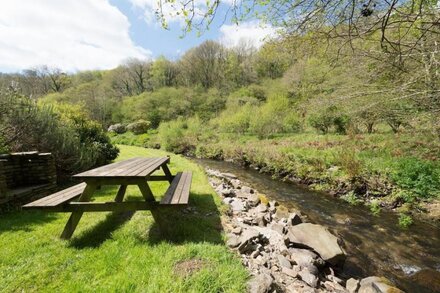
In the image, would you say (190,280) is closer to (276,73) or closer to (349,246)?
(349,246)

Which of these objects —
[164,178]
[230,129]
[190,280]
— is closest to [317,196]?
[164,178]

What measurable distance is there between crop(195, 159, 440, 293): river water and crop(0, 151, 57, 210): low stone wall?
6.52 metres

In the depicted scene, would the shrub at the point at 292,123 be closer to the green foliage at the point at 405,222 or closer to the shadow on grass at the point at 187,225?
the green foliage at the point at 405,222

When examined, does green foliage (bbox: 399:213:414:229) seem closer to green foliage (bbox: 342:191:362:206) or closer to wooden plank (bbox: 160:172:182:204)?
green foliage (bbox: 342:191:362:206)

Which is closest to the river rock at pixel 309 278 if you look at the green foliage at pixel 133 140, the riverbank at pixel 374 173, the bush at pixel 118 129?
the riverbank at pixel 374 173

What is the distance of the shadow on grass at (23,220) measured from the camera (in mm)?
4150

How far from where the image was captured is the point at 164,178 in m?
6.12

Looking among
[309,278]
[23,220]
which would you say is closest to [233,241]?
[309,278]

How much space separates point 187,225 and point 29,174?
445cm

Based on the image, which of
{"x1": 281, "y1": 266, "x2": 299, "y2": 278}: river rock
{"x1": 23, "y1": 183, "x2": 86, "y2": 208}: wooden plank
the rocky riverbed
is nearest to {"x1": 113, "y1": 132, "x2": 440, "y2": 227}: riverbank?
the rocky riverbed

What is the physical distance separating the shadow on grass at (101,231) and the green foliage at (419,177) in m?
7.94

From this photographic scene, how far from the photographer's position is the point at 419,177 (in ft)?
24.6

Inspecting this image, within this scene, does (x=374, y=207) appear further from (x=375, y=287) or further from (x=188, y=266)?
(x=188, y=266)

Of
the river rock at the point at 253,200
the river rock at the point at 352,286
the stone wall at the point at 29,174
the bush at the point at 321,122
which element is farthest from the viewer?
the bush at the point at 321,122
